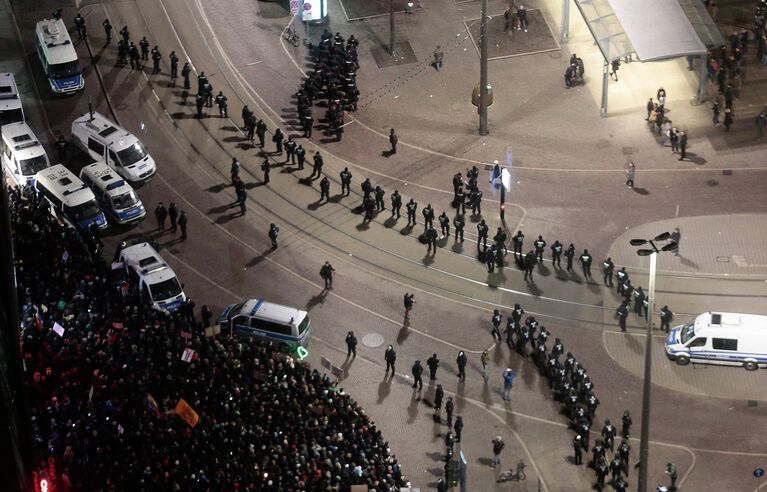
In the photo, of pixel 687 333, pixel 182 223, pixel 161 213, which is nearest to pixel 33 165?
pixel 161 213

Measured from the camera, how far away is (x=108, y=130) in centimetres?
5447

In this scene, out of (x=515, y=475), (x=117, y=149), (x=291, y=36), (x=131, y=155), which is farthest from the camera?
(x=291, y=36)

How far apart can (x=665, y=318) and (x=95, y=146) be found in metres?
27.9

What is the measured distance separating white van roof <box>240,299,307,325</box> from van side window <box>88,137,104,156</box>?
14.7 metres

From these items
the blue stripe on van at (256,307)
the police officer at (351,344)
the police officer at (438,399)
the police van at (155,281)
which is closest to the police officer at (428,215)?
the police officer at (351,344)

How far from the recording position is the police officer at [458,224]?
4984 centimetres

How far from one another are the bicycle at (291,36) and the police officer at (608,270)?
84.2ft

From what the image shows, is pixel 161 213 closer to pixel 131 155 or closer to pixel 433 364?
pixel 131 155

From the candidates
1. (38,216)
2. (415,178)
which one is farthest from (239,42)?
(38,216)

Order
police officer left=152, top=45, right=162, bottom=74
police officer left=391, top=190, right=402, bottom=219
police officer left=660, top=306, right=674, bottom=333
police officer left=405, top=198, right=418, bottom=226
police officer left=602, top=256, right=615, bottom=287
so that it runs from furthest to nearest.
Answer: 1. police officer left=152, top=45, right=162, bottom=74
2. police officer left=391, top=190, right=402, bottom=219
3. police officer left=405, top=198, right=418, bottom=226
4. police officer left=602, top=256, right=615, bottom=287
5. police officer left=660, top=306, right=674, bottom=333

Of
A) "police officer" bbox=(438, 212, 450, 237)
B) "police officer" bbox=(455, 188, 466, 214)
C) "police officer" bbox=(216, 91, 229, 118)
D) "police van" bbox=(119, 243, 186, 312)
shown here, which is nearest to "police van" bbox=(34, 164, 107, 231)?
"police van" bbox=(119, 243, 186, 312)

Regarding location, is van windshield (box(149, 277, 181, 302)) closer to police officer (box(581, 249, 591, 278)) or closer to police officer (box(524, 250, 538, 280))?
police officer (box(524, 250, 538, 280))

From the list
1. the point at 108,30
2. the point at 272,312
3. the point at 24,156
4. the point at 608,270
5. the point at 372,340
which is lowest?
the point at 372,340

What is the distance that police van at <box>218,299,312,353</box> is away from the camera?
42812 millimetres
